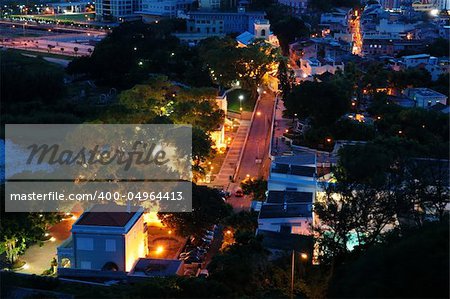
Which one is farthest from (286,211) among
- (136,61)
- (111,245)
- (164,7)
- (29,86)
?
(164,7)

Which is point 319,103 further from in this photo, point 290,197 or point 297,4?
point 297,4

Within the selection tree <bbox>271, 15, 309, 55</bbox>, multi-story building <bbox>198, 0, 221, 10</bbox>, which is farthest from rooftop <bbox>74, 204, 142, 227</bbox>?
multi-story building <bbox>198, 0, 221, 10</bbox>

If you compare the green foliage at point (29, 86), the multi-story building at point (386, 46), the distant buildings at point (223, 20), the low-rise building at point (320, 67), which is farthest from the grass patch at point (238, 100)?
the distant buildings at point (223, 20)

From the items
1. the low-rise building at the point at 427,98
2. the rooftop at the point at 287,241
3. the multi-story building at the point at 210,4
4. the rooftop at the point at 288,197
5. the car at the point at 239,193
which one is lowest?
the car at the point at 239,193

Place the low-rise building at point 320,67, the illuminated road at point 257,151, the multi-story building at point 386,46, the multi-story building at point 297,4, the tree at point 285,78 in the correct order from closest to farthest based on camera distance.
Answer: the illuminated road at point 257,151 → the tree at point 285,78 → the low-rise building at point 320,67 → the multi-story building at point 386,46 → the multi-story building at point 297,4

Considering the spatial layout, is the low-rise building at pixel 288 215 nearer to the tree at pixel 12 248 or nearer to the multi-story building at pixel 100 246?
the multi-story building at pixel 100 246

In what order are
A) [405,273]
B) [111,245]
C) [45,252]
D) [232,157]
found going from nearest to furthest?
[405,273]
[111,245]
[45,252]
[232,157]

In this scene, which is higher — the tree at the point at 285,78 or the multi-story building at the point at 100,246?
the tree at the point at 285,78
